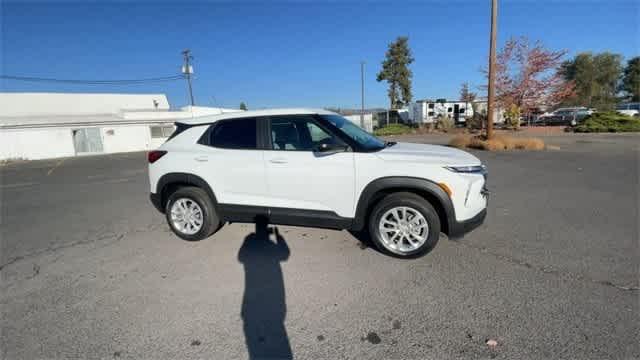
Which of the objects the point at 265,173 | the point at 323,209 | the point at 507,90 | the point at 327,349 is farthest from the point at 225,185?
the point at 507,90

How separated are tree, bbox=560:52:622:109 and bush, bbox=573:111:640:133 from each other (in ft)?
80.1

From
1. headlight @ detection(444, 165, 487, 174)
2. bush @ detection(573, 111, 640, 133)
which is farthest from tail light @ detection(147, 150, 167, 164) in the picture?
bush @ detection(573, 111, 640, 133)

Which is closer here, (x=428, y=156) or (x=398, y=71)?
(x=428, y=156)

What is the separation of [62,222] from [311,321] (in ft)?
17.7

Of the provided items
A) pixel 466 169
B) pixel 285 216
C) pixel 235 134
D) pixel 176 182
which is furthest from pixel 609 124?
pixel 176 182

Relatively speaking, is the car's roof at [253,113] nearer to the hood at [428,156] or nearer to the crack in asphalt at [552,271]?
the hood at [428,156]

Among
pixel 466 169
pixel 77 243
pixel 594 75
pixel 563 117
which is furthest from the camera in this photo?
pixel 594 75

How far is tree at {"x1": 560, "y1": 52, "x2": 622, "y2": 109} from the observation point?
41.2 m

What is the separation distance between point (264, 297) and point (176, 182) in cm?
228

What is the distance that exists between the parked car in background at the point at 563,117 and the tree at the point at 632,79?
2813 cm

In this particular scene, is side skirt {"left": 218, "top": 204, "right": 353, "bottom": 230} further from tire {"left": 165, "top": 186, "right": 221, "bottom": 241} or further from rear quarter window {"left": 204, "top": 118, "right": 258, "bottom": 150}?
rear quarter window {"left": 204, "top": 118, "right": 258, "bottom": 150}

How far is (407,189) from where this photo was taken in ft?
11.5

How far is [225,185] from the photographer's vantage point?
13.2ft

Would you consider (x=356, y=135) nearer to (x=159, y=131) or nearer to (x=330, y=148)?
(x=330, y=148)
